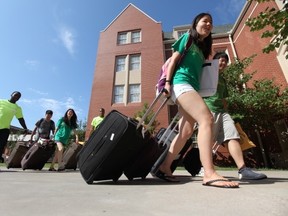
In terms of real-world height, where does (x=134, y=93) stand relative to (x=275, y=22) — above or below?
above

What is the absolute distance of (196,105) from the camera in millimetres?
2650

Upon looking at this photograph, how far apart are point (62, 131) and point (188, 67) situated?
17.7 ft

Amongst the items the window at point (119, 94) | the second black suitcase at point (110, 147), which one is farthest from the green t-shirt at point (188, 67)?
the window at point (119, 94)

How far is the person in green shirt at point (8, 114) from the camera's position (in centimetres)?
637

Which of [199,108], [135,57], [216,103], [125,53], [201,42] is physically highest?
[125,53]

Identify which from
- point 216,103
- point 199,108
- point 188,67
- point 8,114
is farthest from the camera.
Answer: point 8,114

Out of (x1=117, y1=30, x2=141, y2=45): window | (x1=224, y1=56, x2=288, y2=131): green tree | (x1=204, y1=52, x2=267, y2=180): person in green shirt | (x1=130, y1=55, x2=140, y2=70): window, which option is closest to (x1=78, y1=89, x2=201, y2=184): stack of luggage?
(x1=204, y1=52, x2=267, y2=180): person in green shirt

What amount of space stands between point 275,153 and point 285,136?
1.43 meters

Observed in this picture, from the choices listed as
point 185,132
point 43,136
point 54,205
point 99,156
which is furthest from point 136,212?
point 43,136

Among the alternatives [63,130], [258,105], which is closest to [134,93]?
[258,105]

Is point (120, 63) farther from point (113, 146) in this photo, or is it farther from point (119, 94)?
point (113, 146)

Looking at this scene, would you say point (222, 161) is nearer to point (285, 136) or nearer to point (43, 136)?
point (285, 136)

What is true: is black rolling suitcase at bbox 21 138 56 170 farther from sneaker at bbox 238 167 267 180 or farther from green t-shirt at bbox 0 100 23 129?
sneaker at bbox 238 167 267 180

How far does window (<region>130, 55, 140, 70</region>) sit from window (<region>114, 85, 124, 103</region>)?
198 cm
